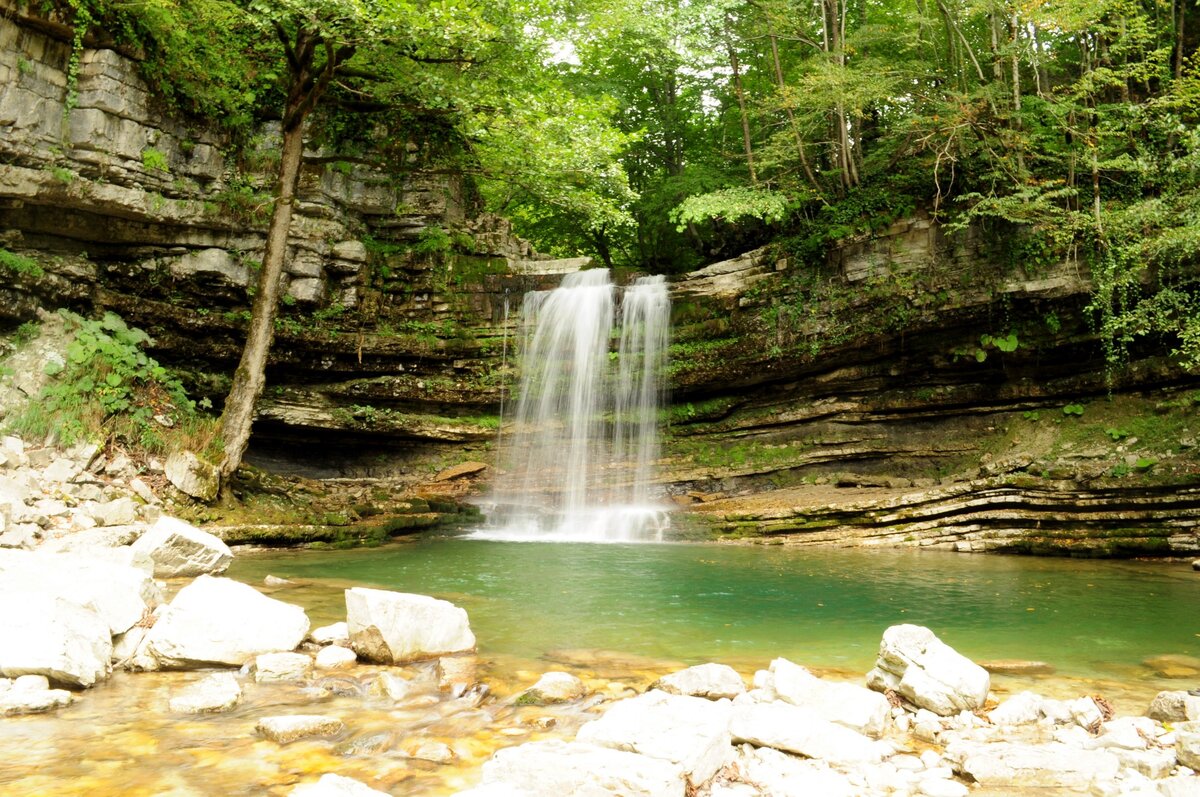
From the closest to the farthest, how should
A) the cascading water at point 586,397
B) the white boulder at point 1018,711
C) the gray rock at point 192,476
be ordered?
the white boulder at point 1018,711 → the gray rock at point 192,476 → the cascading water at point 586,397

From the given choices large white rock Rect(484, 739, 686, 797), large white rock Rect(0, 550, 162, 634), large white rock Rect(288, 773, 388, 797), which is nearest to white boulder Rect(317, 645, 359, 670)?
large white rock Rect(0, 550, 162, 634)

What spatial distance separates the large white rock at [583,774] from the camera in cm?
284

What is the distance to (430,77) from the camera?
1129cm

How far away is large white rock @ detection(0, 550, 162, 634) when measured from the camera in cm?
487

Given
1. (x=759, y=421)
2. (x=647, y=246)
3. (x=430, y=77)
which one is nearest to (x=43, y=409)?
(x=430, y=77)

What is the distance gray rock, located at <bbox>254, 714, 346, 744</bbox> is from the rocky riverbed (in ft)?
0.03

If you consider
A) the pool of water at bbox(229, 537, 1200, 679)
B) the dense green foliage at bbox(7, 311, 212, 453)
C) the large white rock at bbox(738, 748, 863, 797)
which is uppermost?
the dense green foliage at bbox(7, 311, 212, 453)

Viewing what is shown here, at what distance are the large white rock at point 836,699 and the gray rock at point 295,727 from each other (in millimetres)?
2555

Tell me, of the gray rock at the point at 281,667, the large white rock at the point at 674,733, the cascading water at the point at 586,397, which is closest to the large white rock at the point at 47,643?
the gray rock at the point at 281,667

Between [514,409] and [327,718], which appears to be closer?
[327,718]

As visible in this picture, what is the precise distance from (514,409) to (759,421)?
587cm

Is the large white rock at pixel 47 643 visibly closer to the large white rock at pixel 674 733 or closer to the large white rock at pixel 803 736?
the large white rock at pixel 674 733

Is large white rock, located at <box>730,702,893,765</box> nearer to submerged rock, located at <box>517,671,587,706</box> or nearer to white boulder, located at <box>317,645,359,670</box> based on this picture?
submerged rock, located at <box>517,671,587,706</box>

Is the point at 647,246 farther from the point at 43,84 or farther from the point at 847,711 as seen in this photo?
the point at 847,711
